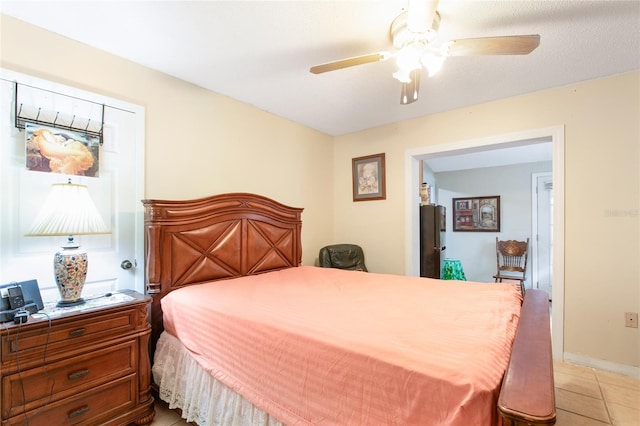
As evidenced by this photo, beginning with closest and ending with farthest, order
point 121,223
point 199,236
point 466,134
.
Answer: point 121,223 < point 199,236 < point 466,134

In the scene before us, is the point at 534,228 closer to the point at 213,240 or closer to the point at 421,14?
the point at 421,14

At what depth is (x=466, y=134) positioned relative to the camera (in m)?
3.18

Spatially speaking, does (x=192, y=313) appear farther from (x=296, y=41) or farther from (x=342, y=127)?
(x=342, y=127)

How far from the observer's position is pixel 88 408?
1.57 metres

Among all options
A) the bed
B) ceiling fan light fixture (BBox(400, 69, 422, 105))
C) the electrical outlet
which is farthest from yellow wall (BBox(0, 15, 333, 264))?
the electrical outlet

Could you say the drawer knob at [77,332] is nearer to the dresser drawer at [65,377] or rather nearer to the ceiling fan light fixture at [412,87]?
the dresser drawer at [65,377]

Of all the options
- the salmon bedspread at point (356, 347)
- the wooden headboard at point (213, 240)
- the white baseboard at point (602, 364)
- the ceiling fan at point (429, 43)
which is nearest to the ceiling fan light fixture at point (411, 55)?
the ceiling fan at point (429, 43)

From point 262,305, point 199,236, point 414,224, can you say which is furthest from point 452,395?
point 414,224

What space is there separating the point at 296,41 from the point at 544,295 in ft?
7.62

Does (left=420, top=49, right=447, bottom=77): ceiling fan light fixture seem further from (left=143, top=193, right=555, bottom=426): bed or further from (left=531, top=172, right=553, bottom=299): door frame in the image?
(left=531, top=172, right=553, bottom=299): door frame

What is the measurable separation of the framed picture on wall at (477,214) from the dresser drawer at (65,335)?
582cm

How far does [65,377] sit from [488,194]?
20.7ft

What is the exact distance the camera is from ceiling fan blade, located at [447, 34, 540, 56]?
1.46 metres

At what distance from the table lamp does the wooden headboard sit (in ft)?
1.41
